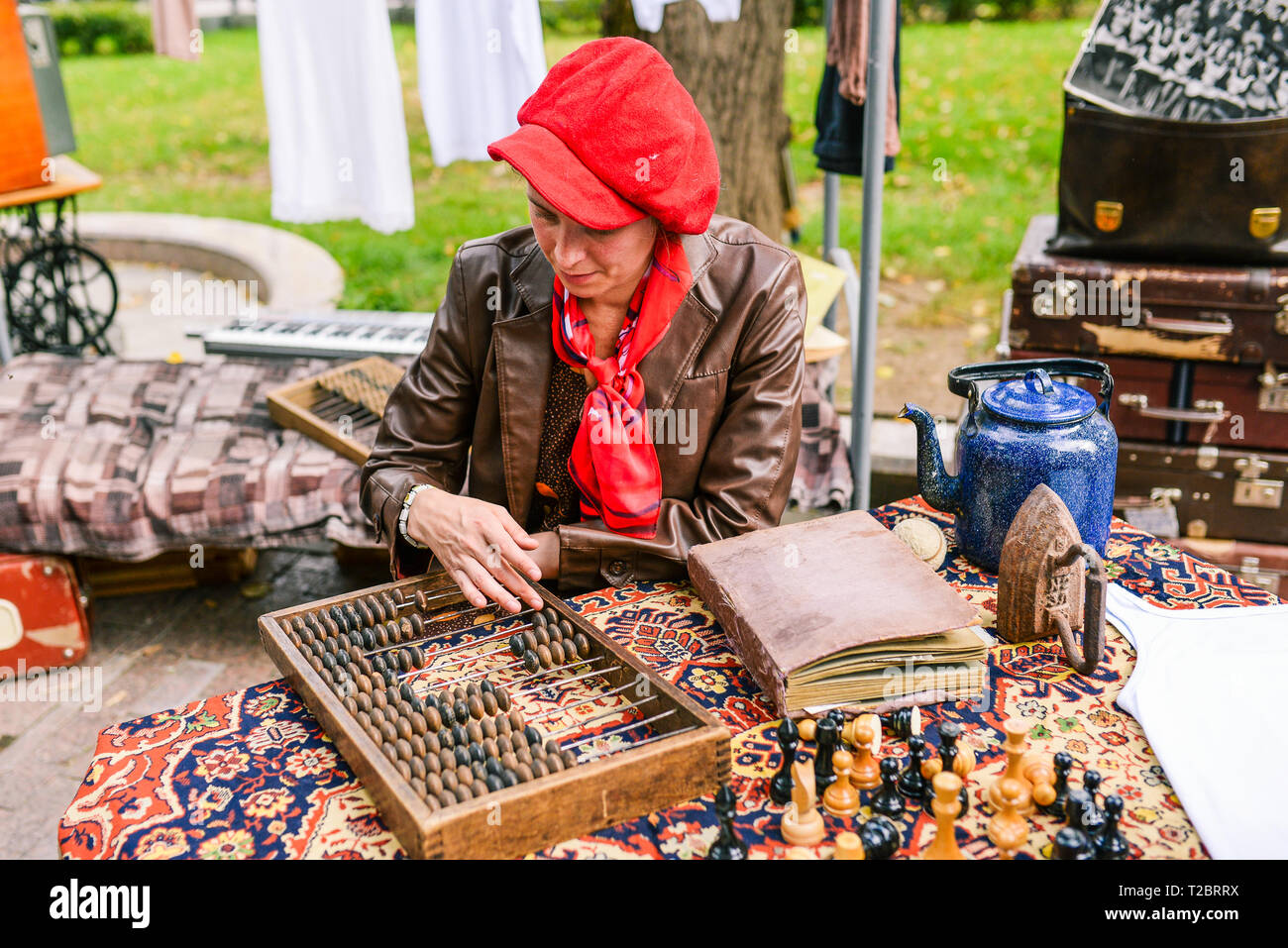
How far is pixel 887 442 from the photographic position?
525 cm

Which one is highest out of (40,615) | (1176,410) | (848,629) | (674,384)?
(674,384)

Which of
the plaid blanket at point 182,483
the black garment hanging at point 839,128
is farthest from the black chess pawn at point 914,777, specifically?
the black garment hanging at point 839,128

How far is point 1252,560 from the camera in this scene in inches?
165

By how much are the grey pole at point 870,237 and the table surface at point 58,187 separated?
412cm

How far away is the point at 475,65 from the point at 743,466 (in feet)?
7.52

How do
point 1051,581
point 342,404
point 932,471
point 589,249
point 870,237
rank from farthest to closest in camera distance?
point 342,404 → point 870,237 → point 932,471 → point 589,249 → point 1051,581

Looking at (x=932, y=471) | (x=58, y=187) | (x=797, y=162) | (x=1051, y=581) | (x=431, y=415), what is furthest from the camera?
(x=797, y=162)

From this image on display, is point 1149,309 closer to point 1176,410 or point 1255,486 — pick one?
point 1176,410

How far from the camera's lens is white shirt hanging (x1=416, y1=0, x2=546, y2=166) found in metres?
4.07

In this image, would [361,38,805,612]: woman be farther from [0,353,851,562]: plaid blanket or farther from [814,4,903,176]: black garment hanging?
[814,4,903,176]: black garment hanging

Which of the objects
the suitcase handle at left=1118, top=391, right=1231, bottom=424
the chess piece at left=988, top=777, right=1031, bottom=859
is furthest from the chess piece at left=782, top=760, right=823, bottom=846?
the suitcase handle at left=1118, top=391, right=1231, bottom=424

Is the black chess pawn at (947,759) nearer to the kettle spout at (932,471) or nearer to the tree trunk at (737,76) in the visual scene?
the kettle spout at (932,471)

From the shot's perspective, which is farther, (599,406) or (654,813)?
(599,406)

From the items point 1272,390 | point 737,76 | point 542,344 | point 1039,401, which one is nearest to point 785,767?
point 1039,401
